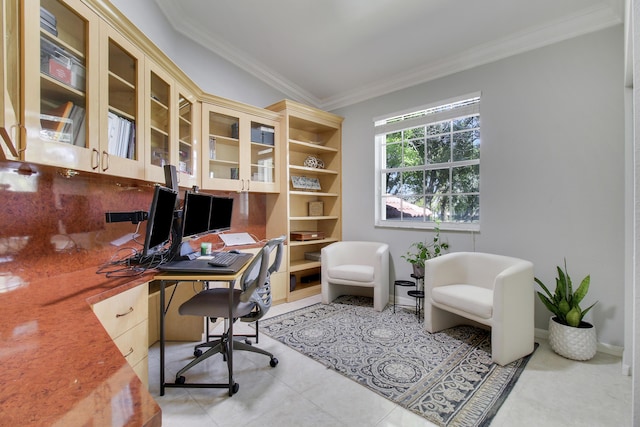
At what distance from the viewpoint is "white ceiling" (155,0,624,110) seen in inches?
92.2

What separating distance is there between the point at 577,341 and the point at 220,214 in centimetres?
314

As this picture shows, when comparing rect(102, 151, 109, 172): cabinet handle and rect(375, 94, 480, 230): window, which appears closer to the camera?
rect(102, 151, 109, 172): cabinet handle

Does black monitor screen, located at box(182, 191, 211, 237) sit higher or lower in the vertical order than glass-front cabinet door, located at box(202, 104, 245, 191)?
lower

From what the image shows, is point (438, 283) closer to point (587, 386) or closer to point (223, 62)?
point (587, 386)

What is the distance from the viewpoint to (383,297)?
126 inches

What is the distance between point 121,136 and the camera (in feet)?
5.68

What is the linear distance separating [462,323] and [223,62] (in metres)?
3.89

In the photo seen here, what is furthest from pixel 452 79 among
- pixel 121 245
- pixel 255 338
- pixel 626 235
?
pixel 121 245

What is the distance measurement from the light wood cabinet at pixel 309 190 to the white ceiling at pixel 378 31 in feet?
2.03

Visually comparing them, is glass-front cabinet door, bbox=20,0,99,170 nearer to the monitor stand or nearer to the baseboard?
the monitor stand

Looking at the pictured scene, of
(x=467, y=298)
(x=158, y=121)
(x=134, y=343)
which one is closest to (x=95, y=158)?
(x=158, y=121)

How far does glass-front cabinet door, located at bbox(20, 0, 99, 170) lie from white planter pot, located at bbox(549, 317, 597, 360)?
3383 millimetres

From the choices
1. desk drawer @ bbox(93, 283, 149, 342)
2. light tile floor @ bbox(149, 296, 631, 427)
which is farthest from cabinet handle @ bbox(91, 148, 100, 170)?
light tile floor @ bbox(149, 296, 631, 427)

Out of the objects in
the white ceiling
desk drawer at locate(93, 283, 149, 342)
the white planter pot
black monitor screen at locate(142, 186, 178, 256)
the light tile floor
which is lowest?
the light tile floor
